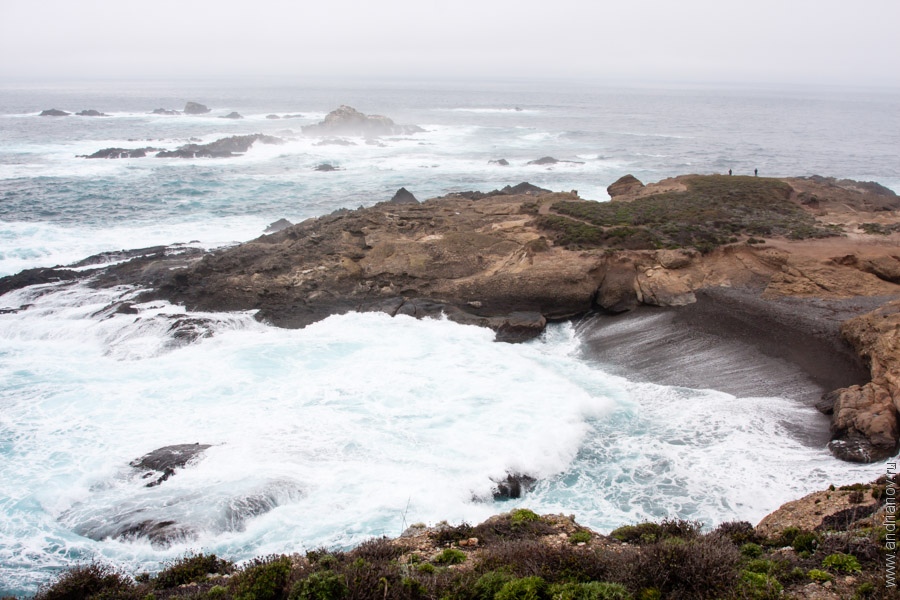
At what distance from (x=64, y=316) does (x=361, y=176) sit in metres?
35.4

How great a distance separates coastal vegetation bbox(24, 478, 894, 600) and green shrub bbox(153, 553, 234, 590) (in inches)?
0.6

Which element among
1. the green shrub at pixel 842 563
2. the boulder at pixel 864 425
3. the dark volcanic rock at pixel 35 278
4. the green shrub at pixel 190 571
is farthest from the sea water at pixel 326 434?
the green shrub at pixel 842 563

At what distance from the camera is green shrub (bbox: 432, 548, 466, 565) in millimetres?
8750

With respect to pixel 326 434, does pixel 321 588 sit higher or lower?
higher

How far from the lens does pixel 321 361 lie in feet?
58.6

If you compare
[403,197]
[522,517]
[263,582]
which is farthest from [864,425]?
[403,197]

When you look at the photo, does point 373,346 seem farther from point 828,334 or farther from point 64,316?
point 828,334

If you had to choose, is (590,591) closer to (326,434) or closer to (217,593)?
(217,593)

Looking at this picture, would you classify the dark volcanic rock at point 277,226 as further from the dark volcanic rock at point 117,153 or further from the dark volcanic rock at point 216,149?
the dark volcanic rock at point 117,153

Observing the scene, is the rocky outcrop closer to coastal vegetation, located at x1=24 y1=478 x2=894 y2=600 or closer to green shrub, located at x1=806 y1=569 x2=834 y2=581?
coastal vegetation, located at x1=24 y1=478 x2=894 y2=600

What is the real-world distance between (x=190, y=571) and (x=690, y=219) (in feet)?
73.4

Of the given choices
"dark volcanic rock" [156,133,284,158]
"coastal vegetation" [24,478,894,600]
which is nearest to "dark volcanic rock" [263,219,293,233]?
"coastal vegetation" [24,478,894,600]

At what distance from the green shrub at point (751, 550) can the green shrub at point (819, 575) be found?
1237 mm

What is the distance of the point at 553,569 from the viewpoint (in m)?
7.87
